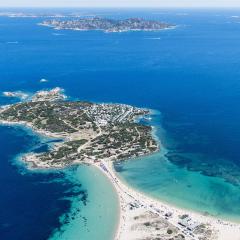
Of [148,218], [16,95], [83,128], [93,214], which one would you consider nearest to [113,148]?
[83,128]

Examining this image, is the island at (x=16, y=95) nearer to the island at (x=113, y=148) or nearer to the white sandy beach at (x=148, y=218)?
the island at (x=113, y=148)

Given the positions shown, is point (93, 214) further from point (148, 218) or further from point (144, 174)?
point (144, 174)

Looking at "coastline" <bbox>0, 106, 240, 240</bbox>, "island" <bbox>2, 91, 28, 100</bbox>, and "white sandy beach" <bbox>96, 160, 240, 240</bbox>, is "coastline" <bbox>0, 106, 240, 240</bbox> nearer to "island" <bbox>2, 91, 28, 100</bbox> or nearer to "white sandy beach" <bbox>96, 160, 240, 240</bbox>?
"white sandy beach" <bbox>96, 160, 240, 240</bbox>

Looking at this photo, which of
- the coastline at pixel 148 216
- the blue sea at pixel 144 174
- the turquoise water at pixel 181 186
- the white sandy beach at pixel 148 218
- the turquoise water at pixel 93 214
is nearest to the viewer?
the white sandy beach at pixel 148 218

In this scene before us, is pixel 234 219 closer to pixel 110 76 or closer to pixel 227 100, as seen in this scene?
pixel 227 100

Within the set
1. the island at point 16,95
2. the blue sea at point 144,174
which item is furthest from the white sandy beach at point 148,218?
the island at point 16,95

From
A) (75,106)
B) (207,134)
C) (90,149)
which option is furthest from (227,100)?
(90,149)

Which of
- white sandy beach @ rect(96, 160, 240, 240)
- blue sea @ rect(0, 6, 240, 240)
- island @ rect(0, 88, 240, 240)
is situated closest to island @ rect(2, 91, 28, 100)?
island @ rect(0, 88, 240, 240)
